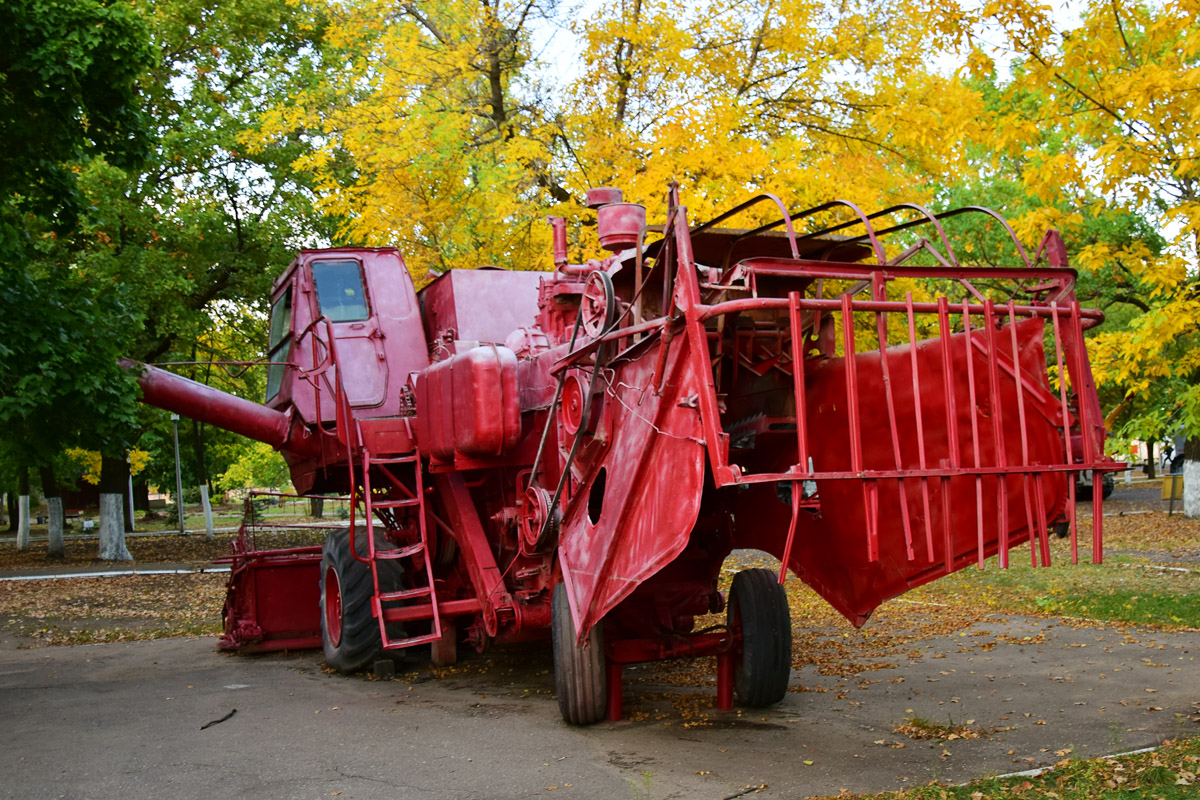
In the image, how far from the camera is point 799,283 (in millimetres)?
6758

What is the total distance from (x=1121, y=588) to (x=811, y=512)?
7.67 m

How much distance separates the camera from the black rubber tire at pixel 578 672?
23.0 feet

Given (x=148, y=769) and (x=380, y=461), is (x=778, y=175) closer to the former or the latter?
(x=380, y=461)

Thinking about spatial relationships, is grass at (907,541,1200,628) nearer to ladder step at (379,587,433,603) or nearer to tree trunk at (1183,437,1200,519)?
ladder step at (379,587,433,603)

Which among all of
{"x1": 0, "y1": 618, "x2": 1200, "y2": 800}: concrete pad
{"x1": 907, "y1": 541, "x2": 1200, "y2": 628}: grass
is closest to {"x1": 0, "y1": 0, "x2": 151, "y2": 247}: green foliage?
{"x1": 0, "y1": 618, "x2": 1200, "y2": 800}: concrete pad

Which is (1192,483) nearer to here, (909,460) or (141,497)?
(909,460)

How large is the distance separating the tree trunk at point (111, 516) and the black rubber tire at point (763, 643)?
19.3m

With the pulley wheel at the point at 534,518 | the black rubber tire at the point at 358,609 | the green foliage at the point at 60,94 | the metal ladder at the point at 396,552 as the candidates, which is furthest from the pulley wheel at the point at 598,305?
the green foliage at the point at 60,94

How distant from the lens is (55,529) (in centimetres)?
2491

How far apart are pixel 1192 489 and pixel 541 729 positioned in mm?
19460

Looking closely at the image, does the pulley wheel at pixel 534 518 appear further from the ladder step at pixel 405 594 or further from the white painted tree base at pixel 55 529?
the white painted tree base at pixel 55 529

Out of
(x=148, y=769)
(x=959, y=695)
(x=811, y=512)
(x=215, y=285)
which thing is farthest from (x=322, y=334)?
(x=215, y=285)

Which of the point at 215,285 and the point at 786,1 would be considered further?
the point at 215,285

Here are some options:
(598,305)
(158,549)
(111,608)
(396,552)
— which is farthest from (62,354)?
(158,549)
